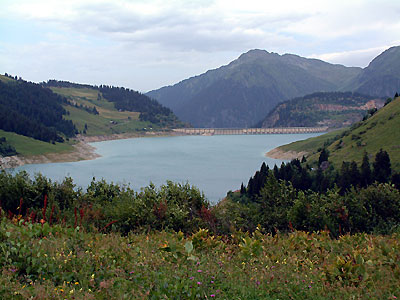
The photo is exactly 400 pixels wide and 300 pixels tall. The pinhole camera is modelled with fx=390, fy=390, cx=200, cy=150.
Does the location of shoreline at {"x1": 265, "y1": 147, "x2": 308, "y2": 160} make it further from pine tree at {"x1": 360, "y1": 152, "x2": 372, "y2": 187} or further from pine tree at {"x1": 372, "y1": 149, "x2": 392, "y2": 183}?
pine tree at {"x1": 360, "y1": 152, "x2": 372, "y2": 187}

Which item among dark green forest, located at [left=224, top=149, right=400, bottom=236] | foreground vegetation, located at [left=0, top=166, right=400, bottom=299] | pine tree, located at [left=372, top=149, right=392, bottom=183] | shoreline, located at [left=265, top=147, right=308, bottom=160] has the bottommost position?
shoreline, located at [left=265, top=147, right=308, bottom=160]

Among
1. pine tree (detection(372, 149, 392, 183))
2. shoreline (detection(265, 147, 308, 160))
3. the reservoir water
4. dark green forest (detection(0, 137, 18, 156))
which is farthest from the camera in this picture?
shoreline (detection(265, 147, 308, 160))

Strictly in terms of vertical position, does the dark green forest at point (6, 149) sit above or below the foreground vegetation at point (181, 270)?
below

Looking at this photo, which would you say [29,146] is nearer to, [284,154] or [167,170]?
[167,170]

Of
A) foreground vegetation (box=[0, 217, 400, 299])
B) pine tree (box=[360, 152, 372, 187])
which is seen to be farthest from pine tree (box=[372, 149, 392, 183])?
foreground vegetation (box=[0, 217, 400, 299])

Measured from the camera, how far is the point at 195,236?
13.4 meters

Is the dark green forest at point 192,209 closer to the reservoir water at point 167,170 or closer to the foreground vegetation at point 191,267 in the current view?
the foreground vegetation at point 191,267

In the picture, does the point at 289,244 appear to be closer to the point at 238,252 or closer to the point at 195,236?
the point at 238,252

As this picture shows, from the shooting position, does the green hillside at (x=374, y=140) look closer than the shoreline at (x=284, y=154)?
Yes

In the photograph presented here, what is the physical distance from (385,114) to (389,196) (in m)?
103

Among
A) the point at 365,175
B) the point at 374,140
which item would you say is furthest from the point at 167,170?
the point at 365,175

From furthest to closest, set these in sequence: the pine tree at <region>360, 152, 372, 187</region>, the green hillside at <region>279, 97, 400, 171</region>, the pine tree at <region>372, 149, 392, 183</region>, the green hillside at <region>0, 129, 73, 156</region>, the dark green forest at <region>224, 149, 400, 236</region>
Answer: the green hillside at <region>0, 129, 73, 156</region>, the green hillside at <region>279, 97, 400, 171</region>, the pine tree at <region>360, 152, 372, 187</region>, the pine tree at <region>372, 149, 392, 183</region>, the dark green forest at <region>224, 149, 400, 236</region>

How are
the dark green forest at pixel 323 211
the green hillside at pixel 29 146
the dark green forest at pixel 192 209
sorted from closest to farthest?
the dark green forest at pixel 192 209 → the dark green forest at pixel 323 211 → the green hillside at pixel 29 146

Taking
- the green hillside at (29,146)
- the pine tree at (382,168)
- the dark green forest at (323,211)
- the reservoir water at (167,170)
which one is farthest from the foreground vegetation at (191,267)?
the green hillside at (29,146)
